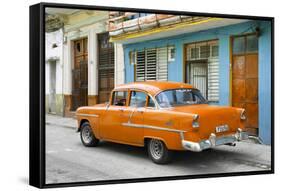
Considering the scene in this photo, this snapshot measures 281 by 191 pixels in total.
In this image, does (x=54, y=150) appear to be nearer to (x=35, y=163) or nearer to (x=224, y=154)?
(x=35, y=163)

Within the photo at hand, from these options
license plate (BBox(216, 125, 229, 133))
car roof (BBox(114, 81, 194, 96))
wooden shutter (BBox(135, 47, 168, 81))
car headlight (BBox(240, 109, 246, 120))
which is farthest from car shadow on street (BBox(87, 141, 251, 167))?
wooden shutter (BBox(135, 47, 168, 81))

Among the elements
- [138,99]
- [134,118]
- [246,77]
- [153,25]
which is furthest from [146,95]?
[246,77]

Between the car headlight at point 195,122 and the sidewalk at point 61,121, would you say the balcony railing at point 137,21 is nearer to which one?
the sidewalk at point 61,121

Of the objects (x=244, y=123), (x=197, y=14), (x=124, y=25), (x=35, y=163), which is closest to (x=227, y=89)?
(x=244, y=123)

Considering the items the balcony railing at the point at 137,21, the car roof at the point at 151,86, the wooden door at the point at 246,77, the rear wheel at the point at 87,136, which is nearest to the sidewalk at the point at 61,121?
the rear wheel at the point at 87,136

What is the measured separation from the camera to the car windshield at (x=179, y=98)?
20.5 feet

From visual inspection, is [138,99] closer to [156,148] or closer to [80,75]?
[156,148]

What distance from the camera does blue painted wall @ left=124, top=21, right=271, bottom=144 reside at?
21.9 feet

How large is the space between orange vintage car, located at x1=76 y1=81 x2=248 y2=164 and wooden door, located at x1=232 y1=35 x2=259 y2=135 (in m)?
0.54

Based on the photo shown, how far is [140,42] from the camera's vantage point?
670 cm

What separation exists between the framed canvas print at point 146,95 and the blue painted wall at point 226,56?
0.01 meters

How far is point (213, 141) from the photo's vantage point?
20.6ft

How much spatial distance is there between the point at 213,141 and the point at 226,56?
126cm

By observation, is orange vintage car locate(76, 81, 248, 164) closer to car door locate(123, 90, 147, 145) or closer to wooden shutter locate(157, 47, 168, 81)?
car door locate(123, 90, 147, 145)
